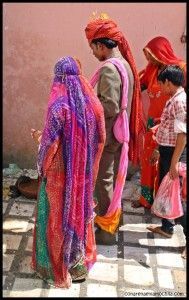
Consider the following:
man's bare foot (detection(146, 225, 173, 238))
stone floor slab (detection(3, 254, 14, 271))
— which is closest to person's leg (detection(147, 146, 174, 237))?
man's bare foot (detection(146, 225, 173, 238))

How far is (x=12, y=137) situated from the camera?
224 inches

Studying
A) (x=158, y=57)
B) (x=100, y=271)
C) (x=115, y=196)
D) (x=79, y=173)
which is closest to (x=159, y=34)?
(x=158, y=57)

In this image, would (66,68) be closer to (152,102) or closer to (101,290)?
(152,102)

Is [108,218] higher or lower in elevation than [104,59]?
lower

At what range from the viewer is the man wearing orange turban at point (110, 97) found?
3.94m

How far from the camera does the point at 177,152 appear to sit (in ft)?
13.4

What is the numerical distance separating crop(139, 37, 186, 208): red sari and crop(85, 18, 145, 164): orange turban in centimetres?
36

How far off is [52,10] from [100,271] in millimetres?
2900

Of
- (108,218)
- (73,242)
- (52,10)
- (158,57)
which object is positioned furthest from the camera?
(52,10)

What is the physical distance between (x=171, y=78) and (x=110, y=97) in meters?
0.63

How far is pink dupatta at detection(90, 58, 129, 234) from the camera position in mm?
4016

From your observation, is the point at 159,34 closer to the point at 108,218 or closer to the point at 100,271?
the point at 108,218

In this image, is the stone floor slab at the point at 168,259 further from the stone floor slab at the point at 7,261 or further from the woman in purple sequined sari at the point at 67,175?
the stone floor slab at the point at 7,261

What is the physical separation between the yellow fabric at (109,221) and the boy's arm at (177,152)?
0.63 metres
